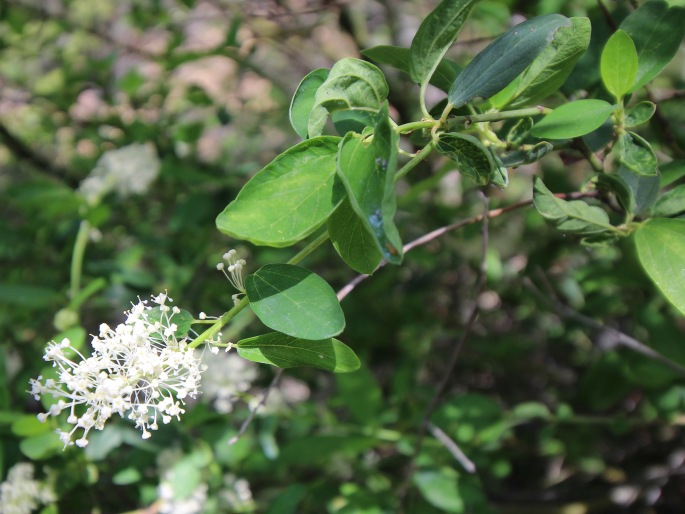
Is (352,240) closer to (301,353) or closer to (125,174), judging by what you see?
(301,353)

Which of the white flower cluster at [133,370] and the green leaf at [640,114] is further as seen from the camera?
the green leaf at [640,114]

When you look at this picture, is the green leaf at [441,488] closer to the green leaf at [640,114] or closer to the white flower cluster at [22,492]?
the white flower cluster at [22,492]

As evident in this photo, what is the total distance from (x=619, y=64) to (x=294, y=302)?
428 mm

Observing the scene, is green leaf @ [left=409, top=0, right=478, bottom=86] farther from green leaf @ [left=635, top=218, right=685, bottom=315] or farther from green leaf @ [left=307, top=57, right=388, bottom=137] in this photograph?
green leaf @ [left=635, top=218, right=685, bottom=315]

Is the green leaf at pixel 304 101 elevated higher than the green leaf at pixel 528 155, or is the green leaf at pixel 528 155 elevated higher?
the green leaf at pixel 304 101

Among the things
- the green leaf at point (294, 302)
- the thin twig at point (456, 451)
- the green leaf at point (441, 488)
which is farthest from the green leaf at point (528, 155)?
the green leaf at point (441, 488)

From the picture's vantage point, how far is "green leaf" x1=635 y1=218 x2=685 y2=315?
69 centimetres

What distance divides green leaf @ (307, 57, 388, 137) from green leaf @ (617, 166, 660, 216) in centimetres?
31

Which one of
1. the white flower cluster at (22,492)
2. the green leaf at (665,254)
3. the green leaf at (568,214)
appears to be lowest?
the white flower cluster at (22,492)

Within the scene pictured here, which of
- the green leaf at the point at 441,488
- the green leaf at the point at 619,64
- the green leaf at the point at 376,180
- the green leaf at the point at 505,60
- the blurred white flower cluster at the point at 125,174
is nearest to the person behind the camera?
the green leaf at the point at 376,180

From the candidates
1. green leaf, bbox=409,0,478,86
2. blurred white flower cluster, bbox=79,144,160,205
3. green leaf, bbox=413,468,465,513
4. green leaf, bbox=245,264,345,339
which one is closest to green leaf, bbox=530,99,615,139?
green leaf, bbox=409,0,478,86

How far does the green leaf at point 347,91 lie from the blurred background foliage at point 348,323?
1.13 feet

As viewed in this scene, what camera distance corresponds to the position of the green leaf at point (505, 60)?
0.64 m

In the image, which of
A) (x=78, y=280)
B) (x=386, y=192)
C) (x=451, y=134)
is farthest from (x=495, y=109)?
(x=78, y=280)
